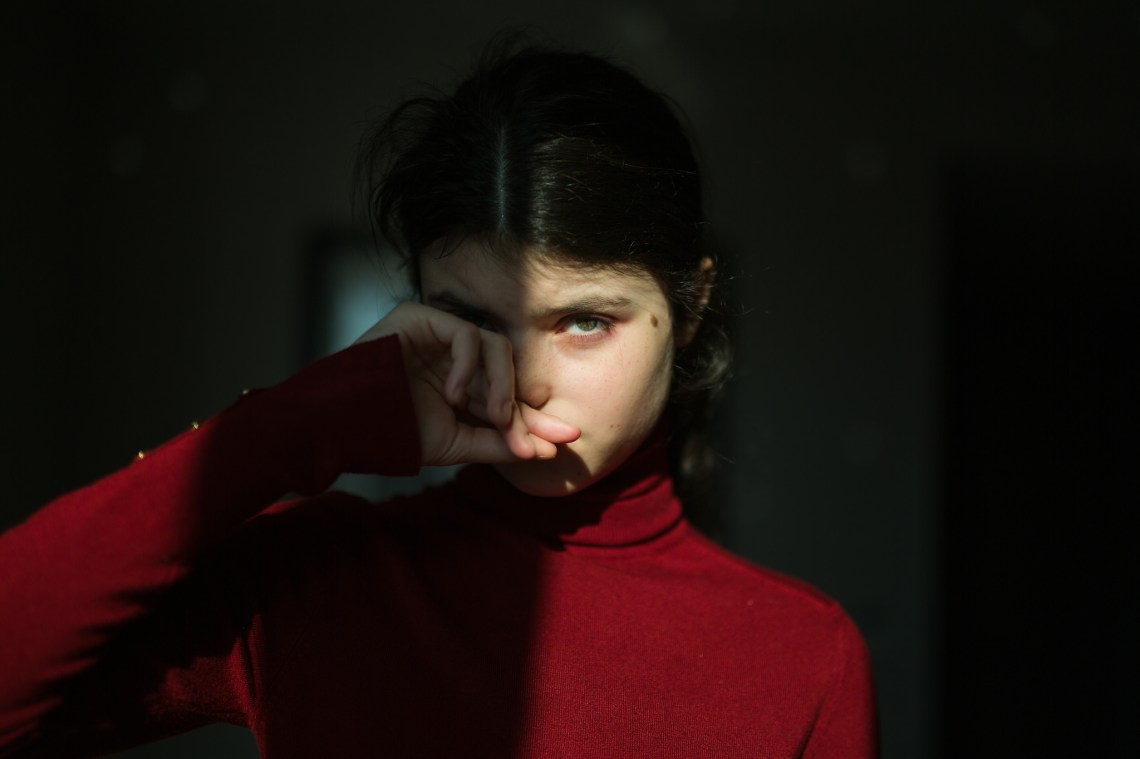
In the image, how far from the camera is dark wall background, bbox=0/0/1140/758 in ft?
7.66

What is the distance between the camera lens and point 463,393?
2.75 feet

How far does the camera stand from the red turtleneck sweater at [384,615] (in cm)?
70

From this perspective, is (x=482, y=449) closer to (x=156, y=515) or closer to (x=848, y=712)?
(x=156, y=515)

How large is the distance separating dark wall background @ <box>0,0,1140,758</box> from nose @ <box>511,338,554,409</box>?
62.5 inches

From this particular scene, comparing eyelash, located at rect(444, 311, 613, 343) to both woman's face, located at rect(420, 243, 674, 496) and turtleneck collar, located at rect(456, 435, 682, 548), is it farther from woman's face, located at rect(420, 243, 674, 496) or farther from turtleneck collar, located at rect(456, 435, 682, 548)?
turtleneck collar, located at rect(456, 435, 682, 548)

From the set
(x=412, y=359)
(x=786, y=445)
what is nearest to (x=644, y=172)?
(x=412, y=359)

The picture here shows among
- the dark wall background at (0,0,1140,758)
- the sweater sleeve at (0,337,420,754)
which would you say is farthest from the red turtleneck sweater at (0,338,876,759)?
the dark wall background at (0,0,1140,758)

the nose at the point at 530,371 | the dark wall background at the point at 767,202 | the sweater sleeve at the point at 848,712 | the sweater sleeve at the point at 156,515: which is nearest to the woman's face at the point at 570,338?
the nose at the point at 530,371

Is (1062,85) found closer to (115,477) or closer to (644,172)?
(644,172)

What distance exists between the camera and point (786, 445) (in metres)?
2.48

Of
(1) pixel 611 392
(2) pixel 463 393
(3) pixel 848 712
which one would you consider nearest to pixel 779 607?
(3) pixel 848 712

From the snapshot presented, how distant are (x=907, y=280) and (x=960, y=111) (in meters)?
0.46

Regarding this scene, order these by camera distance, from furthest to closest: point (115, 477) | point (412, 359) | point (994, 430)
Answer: point (994, 430), point (412, 359), point (115, 477)

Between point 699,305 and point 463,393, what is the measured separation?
0.33 metres
